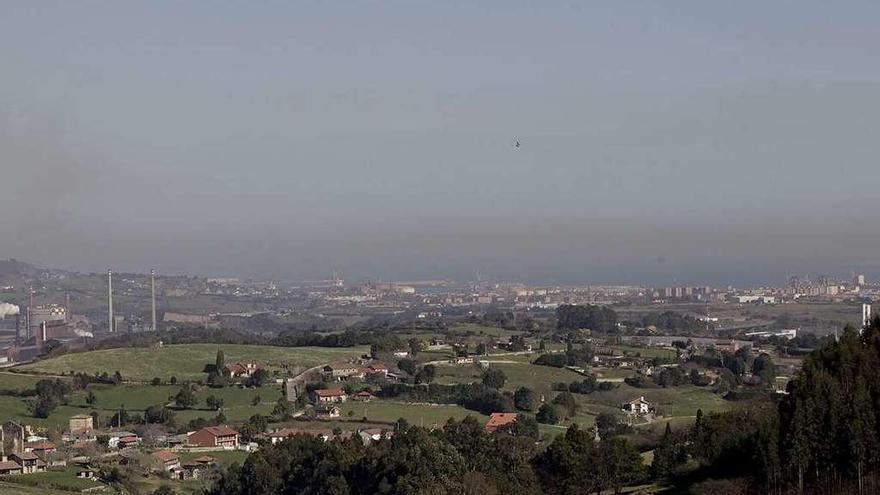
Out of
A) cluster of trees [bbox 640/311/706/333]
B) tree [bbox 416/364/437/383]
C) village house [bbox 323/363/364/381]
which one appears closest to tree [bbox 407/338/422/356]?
village house [bbox 323/363/364/381]

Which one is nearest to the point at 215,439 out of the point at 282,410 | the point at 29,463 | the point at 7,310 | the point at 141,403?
the point at 282,410

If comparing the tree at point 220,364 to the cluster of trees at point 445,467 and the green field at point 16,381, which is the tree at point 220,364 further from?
the cluster of trees at point 445,467

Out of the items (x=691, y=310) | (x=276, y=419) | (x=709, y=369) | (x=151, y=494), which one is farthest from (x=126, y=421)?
(x=691, y=310)

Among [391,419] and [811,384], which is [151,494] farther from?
[811,384]

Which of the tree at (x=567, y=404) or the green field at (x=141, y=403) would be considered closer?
the tree at (x=567, y=404)

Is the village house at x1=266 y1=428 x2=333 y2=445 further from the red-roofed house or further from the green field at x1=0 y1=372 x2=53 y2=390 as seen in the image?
the green field at x1=0 y1=372 x2=53 y2=390

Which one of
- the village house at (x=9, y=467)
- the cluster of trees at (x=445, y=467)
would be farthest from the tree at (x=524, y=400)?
the village house at (x=9, y=467)

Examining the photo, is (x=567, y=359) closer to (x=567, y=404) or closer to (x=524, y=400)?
(x=524, y=400)
